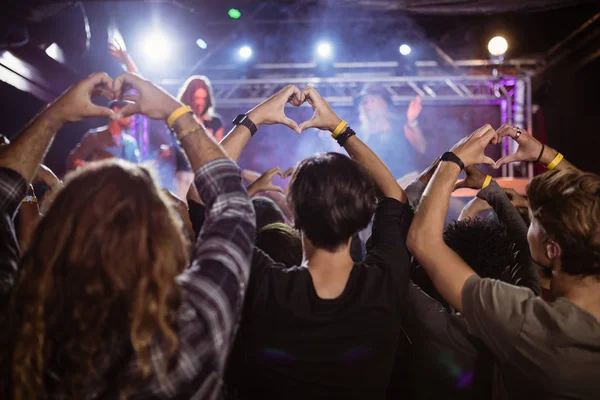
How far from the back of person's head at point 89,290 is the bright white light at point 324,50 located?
5.94 meters

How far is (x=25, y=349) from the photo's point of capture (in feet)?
3.04

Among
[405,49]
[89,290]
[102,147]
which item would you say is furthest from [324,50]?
[89,290]

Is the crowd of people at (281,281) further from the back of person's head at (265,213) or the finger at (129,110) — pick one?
the back of person's head at (265,213)

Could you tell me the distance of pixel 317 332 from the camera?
1.35 meters

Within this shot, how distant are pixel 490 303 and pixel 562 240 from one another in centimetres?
30

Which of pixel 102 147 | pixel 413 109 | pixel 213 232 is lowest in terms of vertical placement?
pixel 213 232

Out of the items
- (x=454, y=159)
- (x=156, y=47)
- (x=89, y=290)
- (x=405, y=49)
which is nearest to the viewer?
(x=89, y=290)

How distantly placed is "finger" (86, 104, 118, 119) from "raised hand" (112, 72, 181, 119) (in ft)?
0.15

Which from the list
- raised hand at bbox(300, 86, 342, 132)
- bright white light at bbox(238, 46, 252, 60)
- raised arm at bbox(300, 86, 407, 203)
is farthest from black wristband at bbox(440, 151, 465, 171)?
bright white light at bbox(238, 46, 252, 60)

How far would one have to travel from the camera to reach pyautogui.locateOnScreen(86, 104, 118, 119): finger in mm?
1262

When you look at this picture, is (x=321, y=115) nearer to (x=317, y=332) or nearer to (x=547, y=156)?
(x=317, y=332)

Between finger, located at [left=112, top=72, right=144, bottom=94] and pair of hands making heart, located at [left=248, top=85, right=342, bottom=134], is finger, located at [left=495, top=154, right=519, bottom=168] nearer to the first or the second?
pair of hands making heart, located at [left=248, top=85, right=342, bottom=134]

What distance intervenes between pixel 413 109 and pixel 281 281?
18.4 feet

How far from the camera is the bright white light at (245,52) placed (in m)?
6.56
